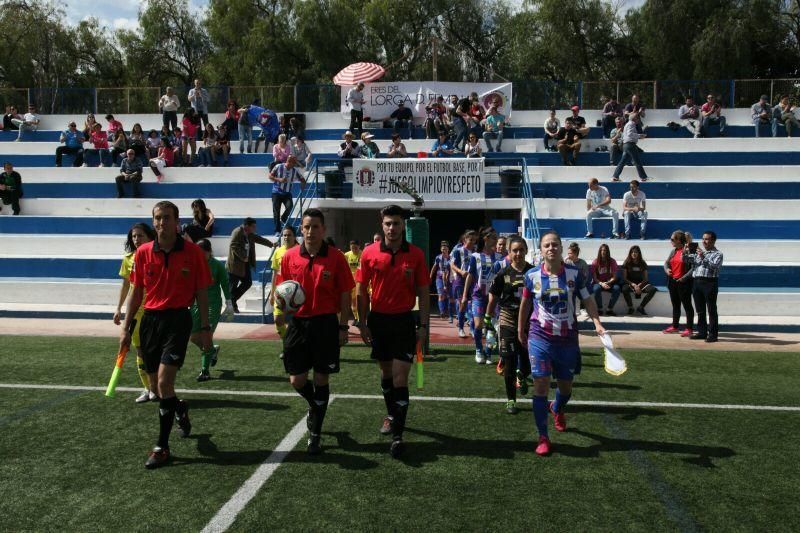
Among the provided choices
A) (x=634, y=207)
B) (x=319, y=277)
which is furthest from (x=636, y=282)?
(x=319, y=277)

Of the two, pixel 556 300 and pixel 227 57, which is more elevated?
pixel 227 57

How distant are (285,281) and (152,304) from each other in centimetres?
108

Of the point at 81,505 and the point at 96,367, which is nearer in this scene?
the point at 81,505

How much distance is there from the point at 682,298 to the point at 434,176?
756 centimetres

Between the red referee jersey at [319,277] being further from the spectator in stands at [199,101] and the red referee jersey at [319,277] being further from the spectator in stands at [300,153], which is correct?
the spectator in stands at [199,101]

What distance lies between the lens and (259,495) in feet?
17.2

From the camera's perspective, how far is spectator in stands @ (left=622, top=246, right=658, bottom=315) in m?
15.0

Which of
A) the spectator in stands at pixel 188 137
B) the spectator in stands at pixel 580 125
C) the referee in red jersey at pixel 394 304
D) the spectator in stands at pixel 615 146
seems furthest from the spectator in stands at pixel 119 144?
the referee in red jersey at pixel 394 304

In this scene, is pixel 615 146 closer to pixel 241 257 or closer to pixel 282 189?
pixel 282 189

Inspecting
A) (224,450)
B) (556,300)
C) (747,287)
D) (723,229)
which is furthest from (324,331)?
(723,229)

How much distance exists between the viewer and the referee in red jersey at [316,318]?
6.05 m

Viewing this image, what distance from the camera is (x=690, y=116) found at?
974 inches

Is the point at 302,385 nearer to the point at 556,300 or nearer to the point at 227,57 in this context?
the point at 556,300

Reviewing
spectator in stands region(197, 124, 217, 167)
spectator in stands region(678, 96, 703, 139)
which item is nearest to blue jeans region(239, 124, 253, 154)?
spectator in stands region(197, 124, 217, 167)
